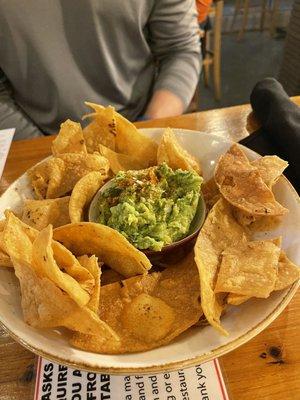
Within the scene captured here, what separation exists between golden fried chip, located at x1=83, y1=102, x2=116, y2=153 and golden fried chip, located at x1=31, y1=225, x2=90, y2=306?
504mm

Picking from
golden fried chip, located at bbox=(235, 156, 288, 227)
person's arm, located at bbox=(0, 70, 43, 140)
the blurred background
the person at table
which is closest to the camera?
golden fried chip, located at bbox=(235, 156, 288, 227)

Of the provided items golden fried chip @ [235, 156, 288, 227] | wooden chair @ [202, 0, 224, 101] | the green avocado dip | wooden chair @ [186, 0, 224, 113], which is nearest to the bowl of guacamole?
the green avocado dip

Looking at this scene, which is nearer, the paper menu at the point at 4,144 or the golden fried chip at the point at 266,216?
the golden fried chip at the point at 266,216

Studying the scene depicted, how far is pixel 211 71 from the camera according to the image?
396 cm

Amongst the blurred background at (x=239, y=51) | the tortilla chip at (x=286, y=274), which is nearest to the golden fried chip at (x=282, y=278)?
the tortilla chip at (x=286, y=274)

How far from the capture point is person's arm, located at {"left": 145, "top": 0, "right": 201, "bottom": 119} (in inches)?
64.1

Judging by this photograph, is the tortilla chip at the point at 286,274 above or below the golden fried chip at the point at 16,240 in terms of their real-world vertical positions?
below

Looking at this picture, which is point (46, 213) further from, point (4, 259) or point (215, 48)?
point (215, 48)

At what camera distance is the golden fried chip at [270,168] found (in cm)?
95

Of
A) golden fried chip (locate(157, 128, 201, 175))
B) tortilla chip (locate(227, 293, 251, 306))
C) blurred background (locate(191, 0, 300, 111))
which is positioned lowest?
blurred background (locate(191, 0, 300, 111))

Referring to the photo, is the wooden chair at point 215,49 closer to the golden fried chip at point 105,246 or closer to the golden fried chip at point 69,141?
the golden fried chip at point 69,141

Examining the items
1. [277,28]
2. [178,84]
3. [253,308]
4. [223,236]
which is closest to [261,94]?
[178,84]

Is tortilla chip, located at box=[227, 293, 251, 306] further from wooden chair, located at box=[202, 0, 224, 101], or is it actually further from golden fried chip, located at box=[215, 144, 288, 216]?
wooden chair, located at box=[202, 0, 224, 101]

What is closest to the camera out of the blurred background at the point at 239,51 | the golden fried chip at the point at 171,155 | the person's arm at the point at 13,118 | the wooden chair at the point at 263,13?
the golden fried chip at the point at 171,155
